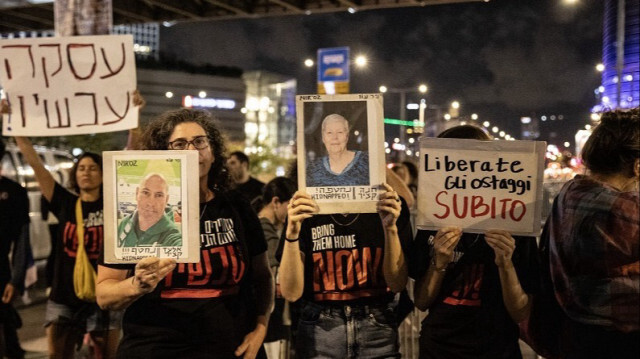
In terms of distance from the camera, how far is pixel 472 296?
123 inches

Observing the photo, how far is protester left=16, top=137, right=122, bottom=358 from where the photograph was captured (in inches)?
204

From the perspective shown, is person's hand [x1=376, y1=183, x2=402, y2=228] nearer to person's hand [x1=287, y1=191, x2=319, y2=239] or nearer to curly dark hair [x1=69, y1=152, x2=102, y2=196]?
person's hand [x1=287, y1=191, x2=319, y2=239]

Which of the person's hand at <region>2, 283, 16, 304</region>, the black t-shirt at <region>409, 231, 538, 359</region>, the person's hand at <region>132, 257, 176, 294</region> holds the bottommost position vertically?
the person's hand at <region>2, 283, 16, 304</region>

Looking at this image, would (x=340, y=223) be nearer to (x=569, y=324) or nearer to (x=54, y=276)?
(x=569, y=324)

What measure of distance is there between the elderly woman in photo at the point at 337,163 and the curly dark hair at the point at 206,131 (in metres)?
0.61

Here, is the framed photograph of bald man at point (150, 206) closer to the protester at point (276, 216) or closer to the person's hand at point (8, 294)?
the protester at point (276, 216)

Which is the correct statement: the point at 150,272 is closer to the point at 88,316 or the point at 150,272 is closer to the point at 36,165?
the point at 88,316

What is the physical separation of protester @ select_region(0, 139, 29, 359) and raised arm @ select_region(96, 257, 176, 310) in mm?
3102

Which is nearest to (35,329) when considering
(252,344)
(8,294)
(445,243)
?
(8,294)

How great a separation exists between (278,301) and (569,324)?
115 inches

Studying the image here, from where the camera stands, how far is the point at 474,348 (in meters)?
3.06

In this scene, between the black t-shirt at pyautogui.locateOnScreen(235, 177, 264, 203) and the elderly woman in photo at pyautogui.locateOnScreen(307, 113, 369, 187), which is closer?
the elderly woman in photo at pyautogui.locateOnScreen(307, 113, 369, 187)

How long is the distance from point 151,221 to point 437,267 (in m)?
1.31

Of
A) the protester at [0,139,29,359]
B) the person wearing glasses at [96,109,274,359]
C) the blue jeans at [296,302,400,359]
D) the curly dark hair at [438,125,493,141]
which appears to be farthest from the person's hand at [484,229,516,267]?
the protester at [0,139,29,359]
